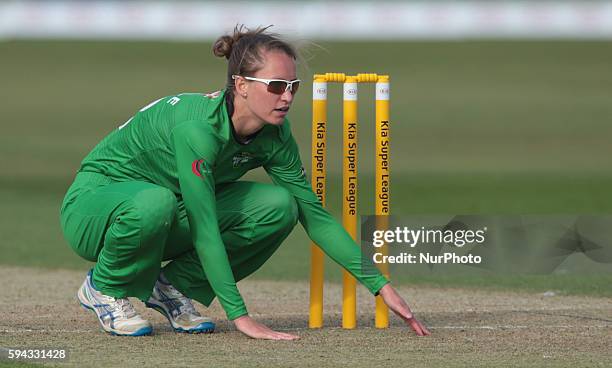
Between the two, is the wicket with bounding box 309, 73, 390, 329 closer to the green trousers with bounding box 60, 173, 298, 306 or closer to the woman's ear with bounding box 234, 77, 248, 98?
the green trousers with bounding box 60, 173, 298, 306

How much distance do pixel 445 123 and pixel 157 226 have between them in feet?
61.1

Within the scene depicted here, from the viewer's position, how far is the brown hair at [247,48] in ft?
19.7

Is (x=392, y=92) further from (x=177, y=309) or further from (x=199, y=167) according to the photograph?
(x=199, y=167)

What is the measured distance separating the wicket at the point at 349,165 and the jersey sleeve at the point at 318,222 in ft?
0.75

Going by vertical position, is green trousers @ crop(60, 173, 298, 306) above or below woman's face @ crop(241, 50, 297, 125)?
below

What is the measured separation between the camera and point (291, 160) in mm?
6277

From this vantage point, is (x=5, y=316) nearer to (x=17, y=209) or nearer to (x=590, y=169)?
(x=17, y=209)

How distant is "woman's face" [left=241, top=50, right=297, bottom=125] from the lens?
5953 mm

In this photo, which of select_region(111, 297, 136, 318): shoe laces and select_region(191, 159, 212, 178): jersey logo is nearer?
select_region(191, 159, 212, 178): jersey logo

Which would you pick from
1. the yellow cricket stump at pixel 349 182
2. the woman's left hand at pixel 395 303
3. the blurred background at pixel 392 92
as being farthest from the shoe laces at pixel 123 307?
the blurred background at pixel 392 92

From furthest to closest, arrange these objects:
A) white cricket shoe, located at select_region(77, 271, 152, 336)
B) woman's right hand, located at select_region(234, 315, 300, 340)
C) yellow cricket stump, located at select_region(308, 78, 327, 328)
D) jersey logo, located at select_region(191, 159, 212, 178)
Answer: yellow cricket stump, located at select_region(308, 78, 327, 328), white cricket shoe, located at select_region(77, 271, 152, 336), woman's right hand, located at select_region(234, 315, 300, 340), jersey logo, located at select_region(191, 159, 212, 178)
